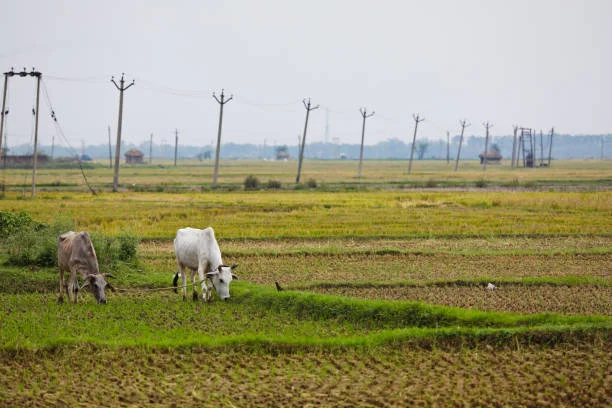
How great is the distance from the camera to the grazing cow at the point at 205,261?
49.8 feet

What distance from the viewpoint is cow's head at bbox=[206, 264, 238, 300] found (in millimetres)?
15047

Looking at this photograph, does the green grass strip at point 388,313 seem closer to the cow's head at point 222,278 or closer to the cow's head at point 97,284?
the cow's head at point 222,278

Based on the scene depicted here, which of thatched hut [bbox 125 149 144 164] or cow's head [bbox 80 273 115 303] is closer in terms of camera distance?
cow's head [bbox 80 273 115 303]

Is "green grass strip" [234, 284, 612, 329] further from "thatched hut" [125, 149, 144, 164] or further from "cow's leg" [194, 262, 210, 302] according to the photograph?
"thatched hut" [125, 149, 144, 164]

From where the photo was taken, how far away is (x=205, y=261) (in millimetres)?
15555

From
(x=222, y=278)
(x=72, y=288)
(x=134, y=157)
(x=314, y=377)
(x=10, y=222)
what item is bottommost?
(x=314, y=377)

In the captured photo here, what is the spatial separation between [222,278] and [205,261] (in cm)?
68

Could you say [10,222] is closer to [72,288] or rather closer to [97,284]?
[72,288]

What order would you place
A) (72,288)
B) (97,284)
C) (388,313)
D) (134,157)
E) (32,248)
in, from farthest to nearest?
(134,157) → (32,248) → (72,288) → (97,284) → (388,313)

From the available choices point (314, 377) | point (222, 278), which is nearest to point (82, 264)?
point (222, 278)

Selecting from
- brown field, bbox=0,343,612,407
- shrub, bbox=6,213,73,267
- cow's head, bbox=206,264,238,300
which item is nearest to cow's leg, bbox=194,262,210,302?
cow's head, bbox=206,264,238,300

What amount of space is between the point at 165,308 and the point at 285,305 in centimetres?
230

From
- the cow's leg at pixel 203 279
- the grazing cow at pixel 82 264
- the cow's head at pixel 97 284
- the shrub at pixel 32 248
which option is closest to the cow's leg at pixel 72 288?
the grazing cow at pixel 82 264

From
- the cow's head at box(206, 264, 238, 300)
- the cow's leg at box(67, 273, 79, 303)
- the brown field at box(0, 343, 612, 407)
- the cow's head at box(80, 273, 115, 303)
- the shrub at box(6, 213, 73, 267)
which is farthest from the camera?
the shrub at box(6, 213, 73, 267)
